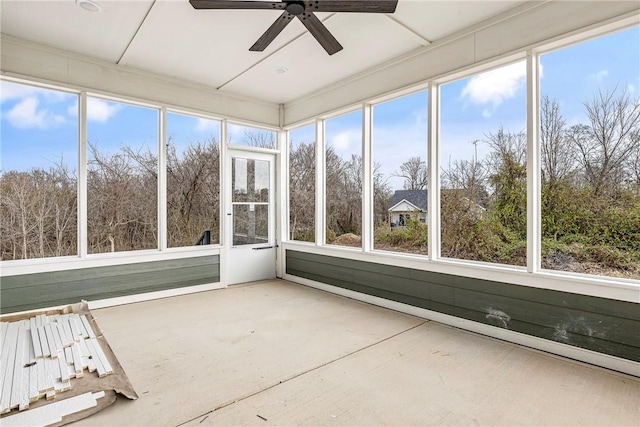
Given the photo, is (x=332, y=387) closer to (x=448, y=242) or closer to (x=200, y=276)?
(x=448, y=242)

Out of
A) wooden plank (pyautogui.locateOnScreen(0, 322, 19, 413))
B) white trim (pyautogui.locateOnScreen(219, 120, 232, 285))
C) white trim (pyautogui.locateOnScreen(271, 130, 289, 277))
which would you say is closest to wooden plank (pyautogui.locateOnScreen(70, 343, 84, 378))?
wooden plank (pyautogui.locateOnScreen(0, 322, 19, 413))

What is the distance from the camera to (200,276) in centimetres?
507

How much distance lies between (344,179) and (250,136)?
1.86m

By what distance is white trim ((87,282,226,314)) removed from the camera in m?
4.21

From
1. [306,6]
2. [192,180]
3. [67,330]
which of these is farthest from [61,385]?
[192,180]

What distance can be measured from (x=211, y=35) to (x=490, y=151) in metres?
3.15

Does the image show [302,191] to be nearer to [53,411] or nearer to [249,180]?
[249,180]

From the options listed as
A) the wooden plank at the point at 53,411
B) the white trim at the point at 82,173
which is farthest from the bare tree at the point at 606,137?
the white trim at the point at 82,173

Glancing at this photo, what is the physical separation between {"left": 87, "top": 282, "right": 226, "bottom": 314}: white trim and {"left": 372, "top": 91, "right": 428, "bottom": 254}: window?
262cm

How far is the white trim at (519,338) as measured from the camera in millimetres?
2607

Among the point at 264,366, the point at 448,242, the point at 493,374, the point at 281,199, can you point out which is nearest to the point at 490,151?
the point at 448,242

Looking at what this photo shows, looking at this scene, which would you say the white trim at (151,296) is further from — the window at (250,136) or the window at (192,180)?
the window at (250,136)

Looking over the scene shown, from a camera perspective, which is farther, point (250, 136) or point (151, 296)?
point (250, 136)

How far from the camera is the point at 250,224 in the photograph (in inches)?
227
